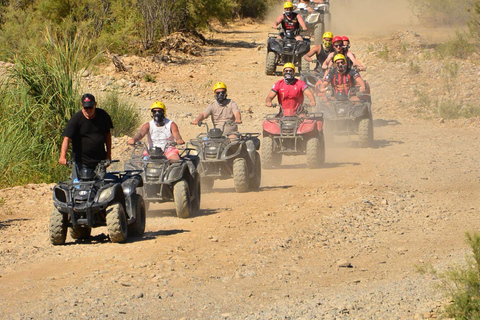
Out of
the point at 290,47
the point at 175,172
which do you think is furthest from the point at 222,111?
the point at 290,47

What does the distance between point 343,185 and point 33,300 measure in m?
7.31

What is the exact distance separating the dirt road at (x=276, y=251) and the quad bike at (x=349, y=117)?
126 centimetres

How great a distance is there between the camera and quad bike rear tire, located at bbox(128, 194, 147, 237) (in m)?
9.59

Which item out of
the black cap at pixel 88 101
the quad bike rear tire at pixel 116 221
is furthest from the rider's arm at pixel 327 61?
the quad bike rear tire at pixel 116 221

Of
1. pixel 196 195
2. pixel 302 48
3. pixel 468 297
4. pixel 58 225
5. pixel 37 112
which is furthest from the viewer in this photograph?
pixel 302 48

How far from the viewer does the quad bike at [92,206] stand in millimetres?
9008

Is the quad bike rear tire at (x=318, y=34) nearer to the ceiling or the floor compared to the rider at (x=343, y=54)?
nearer to the ceiling

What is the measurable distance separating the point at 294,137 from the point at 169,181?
5.01 m

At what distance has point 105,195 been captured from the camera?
9.06 m

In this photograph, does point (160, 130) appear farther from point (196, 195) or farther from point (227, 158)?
point (227, 158)

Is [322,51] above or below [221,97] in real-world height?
above

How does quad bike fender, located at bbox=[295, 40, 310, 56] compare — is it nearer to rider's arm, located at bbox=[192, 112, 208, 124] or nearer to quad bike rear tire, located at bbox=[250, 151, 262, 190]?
rider's arm, located at bbox=[192, 112, 208, 124]

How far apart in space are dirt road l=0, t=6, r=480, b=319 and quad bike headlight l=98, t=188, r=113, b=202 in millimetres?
547

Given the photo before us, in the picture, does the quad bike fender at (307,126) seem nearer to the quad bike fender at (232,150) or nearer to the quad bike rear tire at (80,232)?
the quad bike fender at (232,150)
